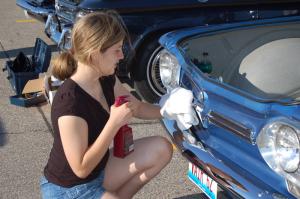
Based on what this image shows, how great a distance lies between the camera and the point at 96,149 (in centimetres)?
224

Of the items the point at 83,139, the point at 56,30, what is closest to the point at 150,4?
the point at 56,30

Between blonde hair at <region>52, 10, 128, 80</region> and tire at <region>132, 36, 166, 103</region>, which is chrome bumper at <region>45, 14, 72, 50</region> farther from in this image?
blonde hair at <region>52, 10, 128, 80</region>

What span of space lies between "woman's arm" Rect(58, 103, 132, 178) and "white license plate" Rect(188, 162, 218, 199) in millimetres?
548

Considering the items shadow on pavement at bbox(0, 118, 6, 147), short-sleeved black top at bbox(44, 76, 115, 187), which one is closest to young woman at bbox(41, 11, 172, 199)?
short-sleeved black top at bbox(44, 76, 115, 187)

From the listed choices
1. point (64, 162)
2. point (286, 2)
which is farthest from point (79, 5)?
point (64, 162)

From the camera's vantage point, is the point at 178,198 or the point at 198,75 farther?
the point at 178,198

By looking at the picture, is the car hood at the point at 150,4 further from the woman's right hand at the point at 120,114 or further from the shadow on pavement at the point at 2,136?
the woman's right hand at the point at 120,114

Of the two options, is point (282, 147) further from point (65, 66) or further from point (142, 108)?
point (65, 66)

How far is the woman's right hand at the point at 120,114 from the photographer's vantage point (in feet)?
7.43

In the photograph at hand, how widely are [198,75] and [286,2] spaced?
7.40 ft

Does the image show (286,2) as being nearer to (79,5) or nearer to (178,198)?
(79,5)

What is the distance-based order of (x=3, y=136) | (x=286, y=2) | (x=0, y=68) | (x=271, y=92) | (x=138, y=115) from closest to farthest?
(x=138, y=115) < (x=271, y=92) < (x=3, y=136) < (x=286, y=2) < (x=0, y=68)

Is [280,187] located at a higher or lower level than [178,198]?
higher

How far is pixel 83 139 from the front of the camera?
2.23 m
